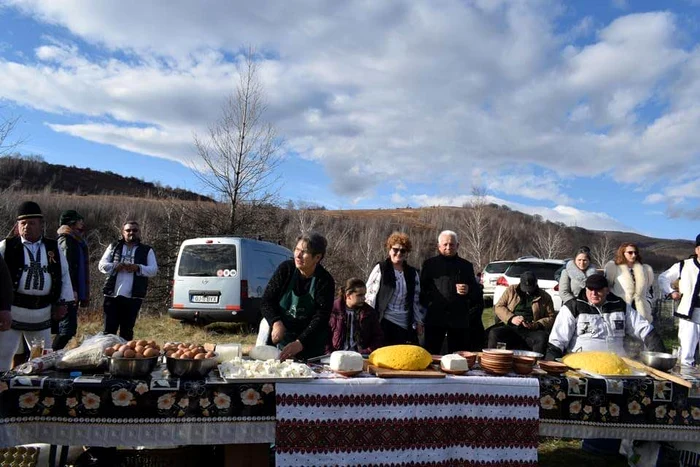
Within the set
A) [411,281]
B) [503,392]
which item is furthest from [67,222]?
[503,392]

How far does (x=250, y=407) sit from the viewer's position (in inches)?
110

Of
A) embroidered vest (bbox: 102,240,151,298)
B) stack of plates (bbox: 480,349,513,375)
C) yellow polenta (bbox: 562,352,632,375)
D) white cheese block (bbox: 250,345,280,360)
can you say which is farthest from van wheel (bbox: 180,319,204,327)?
yellow polenta (bbox: 562,352,632,375)

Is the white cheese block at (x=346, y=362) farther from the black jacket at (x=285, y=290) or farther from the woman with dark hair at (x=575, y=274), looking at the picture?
the woman with dark hair at (x=575, y=274)

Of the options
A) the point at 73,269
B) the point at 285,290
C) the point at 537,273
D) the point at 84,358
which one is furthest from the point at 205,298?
the point at 537,273

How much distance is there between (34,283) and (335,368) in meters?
2.67

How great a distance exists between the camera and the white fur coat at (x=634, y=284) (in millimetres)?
5879

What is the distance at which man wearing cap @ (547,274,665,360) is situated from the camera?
4.31 m

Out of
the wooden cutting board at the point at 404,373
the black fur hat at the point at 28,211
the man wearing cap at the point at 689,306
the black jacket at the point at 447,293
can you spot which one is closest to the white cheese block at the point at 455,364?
the wooden cutting board at the point at 404,373

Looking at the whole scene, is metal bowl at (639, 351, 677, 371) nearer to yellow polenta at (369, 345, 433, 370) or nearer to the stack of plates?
the stack of plates

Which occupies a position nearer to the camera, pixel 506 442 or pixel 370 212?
pixel 506 442

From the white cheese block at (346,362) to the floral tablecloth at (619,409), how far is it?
1.09 metres

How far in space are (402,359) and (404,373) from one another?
0.54 feet

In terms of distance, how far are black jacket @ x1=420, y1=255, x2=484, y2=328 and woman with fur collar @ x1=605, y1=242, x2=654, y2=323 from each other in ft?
6.39

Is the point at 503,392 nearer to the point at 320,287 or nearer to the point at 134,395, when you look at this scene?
the point at 320,287
